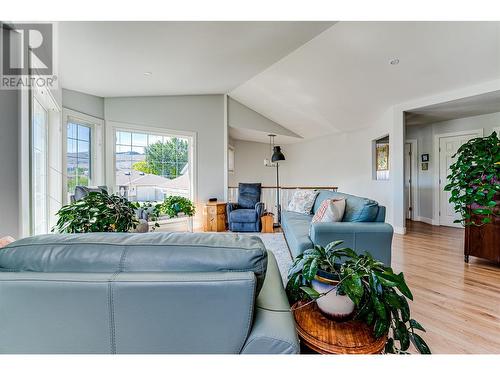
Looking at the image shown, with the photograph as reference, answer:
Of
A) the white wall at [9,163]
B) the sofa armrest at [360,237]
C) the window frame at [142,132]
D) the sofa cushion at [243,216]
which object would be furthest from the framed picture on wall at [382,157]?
the white wall at [9,163]

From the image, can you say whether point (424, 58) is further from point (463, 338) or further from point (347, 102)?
point (463, 338)

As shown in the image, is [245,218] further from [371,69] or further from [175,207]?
[371,69]

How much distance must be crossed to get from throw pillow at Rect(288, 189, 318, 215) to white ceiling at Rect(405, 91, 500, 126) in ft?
8.61

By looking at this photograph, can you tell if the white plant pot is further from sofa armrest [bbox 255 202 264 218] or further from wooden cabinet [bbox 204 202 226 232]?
wooden cabinet [bbox 204 202 226 232]

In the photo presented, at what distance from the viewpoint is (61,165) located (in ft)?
11.1

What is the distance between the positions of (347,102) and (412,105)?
3.68ft

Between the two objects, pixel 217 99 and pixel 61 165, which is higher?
pixel 217 99

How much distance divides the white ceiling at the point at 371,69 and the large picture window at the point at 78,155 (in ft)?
9.76

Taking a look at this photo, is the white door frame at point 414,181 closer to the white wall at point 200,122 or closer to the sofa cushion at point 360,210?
the sofa cushion at point 360,210

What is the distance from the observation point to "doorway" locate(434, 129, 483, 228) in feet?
16.9

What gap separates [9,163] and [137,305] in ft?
5.94

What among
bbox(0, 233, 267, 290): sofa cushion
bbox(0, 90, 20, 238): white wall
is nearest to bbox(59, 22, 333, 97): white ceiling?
bbox(0, 90, 20, 238): white wall

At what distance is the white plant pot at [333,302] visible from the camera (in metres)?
0.85

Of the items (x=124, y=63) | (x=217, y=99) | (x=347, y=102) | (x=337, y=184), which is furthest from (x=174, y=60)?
(x=337, y=184)
